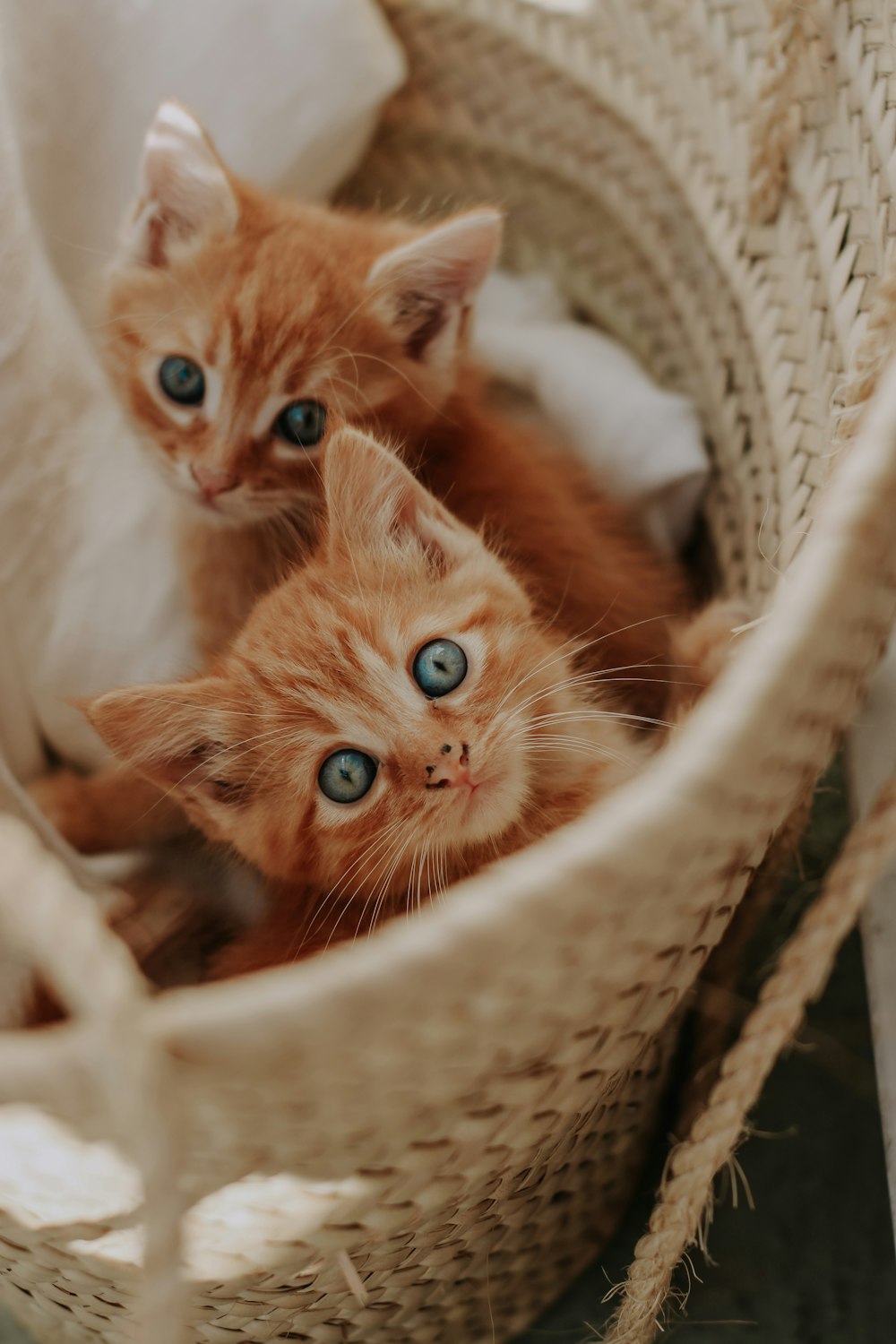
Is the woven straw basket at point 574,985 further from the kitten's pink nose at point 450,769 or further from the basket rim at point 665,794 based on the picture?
the kitten's pink nose at point 450,769

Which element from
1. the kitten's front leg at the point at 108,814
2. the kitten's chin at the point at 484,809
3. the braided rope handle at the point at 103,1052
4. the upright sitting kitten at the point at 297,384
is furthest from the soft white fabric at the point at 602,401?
the braided rope handle at the point at 103,1052

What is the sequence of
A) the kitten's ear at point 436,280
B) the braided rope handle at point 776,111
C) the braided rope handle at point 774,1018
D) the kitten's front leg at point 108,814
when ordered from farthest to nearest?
the kitten's front leg at point 108,814 < the kitten's ear at point 436,280 < the braided rope handle at point 776,111 < the braided rope handle at point 774,1018

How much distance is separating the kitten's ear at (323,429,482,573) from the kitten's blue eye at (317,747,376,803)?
0.20 m

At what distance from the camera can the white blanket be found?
4.52 feet

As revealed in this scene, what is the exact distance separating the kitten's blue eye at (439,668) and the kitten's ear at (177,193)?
0.61 metres

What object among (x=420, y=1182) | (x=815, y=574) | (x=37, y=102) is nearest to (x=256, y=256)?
(x=37, y=102)

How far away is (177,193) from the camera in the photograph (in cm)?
122

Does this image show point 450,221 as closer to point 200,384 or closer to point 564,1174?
point 200,384

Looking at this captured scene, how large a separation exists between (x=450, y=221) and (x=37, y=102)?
70cm

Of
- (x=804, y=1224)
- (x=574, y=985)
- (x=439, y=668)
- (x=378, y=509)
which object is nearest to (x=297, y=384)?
(x=378, y=509)

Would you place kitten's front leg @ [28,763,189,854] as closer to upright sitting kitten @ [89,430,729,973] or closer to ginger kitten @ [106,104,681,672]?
ginger kitten @ [106,104,681,672]

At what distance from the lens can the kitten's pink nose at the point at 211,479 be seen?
1.18 meters

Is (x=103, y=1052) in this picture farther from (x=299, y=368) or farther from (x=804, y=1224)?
(x=804, y=1224)

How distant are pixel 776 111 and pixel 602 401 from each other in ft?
1.51
